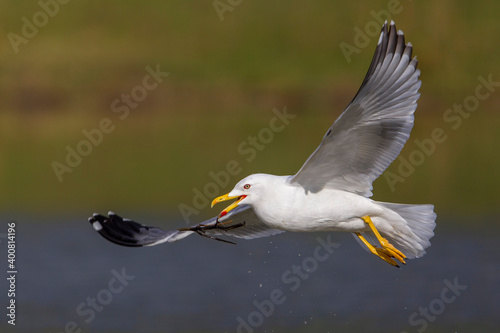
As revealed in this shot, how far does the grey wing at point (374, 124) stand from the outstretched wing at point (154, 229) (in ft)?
3.34

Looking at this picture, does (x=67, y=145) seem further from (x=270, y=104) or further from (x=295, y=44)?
(x=295, y=44)

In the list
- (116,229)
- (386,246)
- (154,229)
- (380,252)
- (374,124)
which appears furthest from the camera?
(154,229)

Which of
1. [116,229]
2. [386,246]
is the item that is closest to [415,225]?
[386,246]

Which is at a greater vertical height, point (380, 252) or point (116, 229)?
point (380, 252)

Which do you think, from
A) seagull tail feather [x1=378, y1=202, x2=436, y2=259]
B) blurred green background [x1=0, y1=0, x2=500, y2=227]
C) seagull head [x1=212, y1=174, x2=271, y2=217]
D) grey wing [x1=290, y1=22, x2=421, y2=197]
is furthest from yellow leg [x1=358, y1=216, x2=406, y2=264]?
blurred green background [x1=0, y1=0, x2=500, y2=227]

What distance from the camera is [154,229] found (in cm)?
875

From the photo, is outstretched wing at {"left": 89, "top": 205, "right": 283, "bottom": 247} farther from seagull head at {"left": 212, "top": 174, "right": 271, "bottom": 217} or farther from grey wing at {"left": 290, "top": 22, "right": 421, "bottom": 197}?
grey wing at {"left": 290, "top": 22, "right": 421, "bottom": 197}

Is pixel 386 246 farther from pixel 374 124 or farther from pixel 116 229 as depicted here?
pixel 116 229

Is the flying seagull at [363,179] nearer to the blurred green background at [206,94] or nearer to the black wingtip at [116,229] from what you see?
the black wingtip at [116,229]

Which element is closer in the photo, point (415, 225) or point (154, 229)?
point (415, 225)

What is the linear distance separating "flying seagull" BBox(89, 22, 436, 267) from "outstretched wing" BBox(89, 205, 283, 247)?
1.29ft

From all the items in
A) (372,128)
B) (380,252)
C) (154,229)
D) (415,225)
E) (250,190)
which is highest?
(372,128)

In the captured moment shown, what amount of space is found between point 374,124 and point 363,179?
0.60 meters

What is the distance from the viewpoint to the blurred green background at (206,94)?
1814 cm
